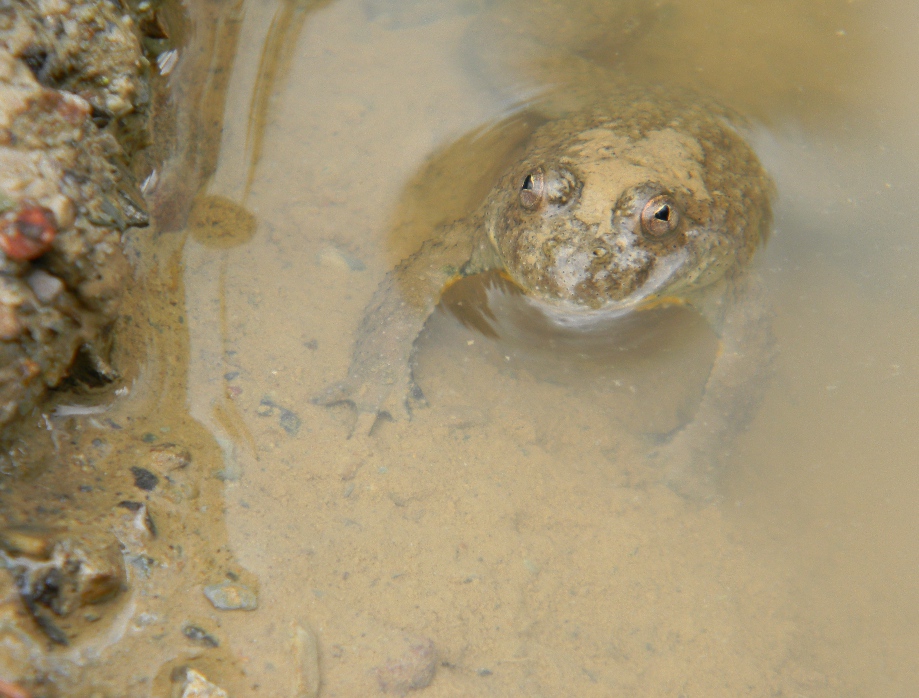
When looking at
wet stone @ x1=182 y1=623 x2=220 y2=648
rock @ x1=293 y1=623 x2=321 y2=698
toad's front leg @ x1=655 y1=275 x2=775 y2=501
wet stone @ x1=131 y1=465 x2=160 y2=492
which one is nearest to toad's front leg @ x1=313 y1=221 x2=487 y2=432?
wet stone @ x1=131 y1=465 x2=160 y2=492

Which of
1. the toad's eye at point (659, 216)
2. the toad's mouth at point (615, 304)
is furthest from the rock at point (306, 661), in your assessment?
the toad's eye at point (659, 216)

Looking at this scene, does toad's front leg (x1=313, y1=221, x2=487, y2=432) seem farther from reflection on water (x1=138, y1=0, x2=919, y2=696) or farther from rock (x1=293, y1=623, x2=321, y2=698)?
rock (x1=293, y1=623, x2=321, y2=698)

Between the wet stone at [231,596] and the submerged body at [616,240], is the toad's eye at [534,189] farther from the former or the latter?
the wet stone at [231,596]

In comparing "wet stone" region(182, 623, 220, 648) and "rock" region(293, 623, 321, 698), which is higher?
"wet stone" region(182, 623, 220, 648)

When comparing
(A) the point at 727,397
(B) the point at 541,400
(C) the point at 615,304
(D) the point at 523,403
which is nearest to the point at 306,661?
(D) the point at 523,403

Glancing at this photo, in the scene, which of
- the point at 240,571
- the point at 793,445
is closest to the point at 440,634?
the point at 240,571

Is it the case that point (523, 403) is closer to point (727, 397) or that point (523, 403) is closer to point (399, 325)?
point (399, 325)

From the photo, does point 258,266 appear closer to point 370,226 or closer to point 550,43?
point 370,226

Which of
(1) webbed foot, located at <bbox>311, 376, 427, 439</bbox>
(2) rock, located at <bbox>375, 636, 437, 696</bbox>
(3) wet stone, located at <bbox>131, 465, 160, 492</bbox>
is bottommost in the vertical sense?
(2) rock, located at <bbox>375, 636, 437, 696</bbox>
